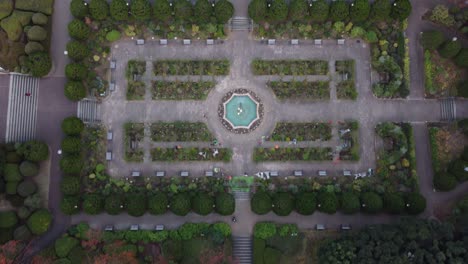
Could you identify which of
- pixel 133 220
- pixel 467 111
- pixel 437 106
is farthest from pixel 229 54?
pixel 467 111

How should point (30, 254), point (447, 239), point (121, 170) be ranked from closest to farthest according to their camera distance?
1. point (447, 239)
2. point (30, 254)
3. point (121, 170)

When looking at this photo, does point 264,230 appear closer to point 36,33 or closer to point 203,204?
point 203,204

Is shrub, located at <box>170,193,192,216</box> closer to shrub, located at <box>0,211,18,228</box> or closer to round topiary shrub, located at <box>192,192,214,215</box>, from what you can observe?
round topiary shrub, located at <box>192,192,214,215</box>

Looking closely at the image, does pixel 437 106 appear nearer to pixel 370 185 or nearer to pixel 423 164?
pixel 423 164

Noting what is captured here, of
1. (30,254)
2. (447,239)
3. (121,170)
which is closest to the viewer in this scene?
(447,239)

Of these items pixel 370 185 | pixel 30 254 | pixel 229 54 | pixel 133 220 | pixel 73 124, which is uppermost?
pixel 229 54

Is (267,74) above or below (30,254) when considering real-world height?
above
